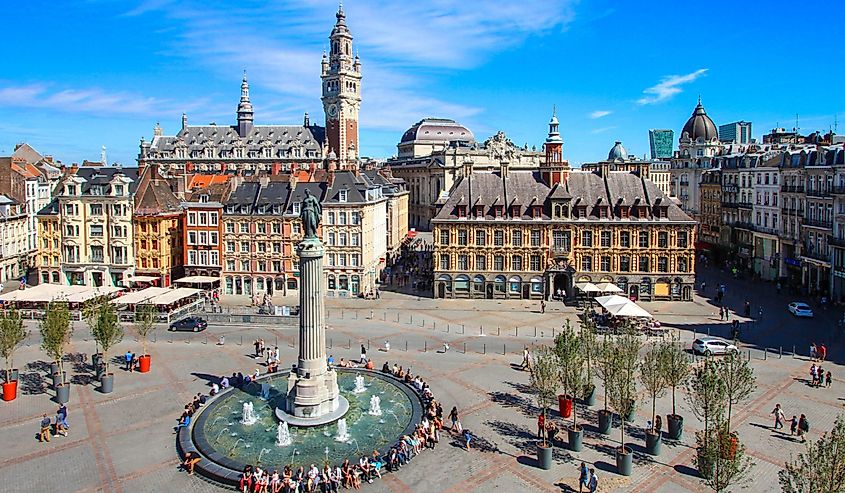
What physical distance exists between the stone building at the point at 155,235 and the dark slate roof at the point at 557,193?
32.2 m

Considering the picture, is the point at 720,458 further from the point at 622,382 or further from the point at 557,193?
the point at 557,193

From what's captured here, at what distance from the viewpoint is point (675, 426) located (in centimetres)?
3316

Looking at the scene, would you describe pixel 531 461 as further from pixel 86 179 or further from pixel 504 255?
pixel 86 179

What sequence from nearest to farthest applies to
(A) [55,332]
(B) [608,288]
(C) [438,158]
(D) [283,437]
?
(D) [283,437] → (A) [55,332] → (B) [608,288] → (C) [438,158]

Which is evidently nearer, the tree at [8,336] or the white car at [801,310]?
the tree at [8,336]

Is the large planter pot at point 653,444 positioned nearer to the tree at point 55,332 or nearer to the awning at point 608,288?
the tree at point 55,332

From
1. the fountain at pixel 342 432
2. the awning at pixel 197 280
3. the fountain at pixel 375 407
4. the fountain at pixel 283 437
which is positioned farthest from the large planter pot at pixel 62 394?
the awning at pixel 197 280

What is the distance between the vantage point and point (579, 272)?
238 feet

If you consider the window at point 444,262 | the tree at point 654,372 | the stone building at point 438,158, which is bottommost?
the tree at point 654,372

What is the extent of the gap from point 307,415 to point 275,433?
2105mm

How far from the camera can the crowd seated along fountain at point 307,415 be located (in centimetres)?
3162

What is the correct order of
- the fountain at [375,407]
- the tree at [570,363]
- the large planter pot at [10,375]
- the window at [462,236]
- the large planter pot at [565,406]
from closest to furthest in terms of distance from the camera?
1. the tree at [570,363]
2. the fountain at [375,407]
3. the large planter pot at [565,406]
4. the large planter pot at [10,375]
5. the window at [462,236]

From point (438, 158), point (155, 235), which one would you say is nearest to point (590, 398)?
point (155, 235)

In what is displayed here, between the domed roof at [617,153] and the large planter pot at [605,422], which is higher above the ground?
the domed roof at [617,153]
